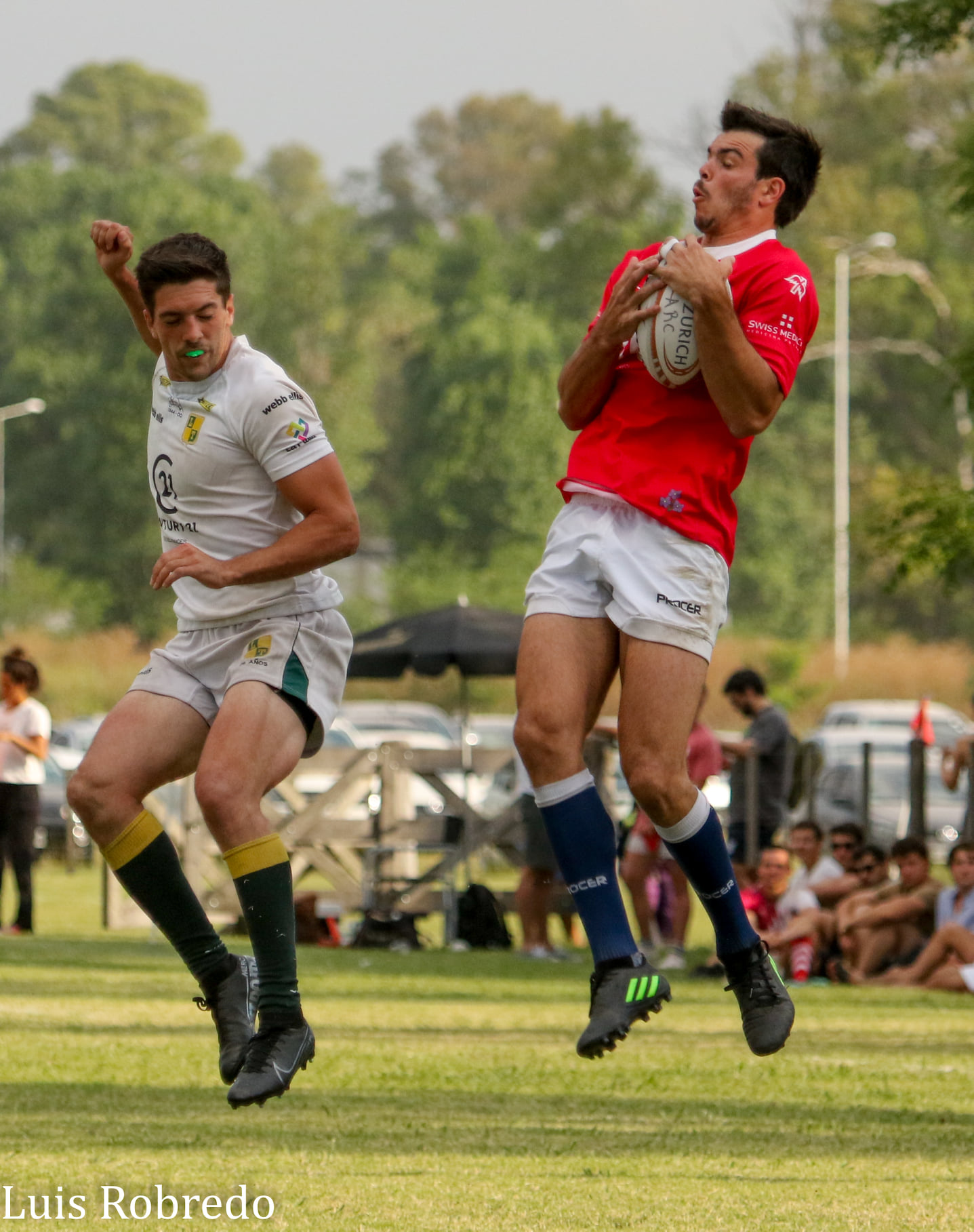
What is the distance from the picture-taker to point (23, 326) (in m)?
70.2

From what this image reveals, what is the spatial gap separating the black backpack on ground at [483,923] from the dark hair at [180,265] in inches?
459

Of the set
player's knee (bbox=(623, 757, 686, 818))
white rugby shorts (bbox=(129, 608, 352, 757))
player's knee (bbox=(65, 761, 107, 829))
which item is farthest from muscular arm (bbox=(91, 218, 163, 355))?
player's knee (bbox=(623, 757, 686, 818))

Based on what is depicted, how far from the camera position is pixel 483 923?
57.3ft

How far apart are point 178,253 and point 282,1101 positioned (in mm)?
4796

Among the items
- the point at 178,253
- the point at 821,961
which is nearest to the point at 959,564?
the point at 821,961

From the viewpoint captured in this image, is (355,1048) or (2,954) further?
(2,954)

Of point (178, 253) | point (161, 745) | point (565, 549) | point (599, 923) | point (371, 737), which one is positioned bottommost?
point (371, 737)

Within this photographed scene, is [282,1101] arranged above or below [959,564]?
below

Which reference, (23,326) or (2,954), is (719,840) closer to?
(2,954)

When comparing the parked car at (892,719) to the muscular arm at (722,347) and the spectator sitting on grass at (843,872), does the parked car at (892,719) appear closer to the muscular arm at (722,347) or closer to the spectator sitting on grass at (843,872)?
the spectator sitting on grass at (843,872)

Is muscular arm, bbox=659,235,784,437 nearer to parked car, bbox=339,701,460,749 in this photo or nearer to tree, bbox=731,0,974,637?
parked car, bbox=339,701,460,749

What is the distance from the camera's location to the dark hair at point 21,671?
56.1ft

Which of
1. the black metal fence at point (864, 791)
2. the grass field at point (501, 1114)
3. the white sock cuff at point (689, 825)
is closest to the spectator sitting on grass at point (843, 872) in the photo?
the black metal fence at point (864, 791)

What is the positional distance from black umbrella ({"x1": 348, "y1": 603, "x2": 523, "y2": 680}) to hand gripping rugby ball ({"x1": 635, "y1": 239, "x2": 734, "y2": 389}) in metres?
12.6
